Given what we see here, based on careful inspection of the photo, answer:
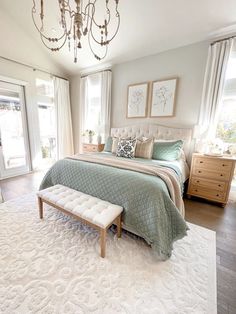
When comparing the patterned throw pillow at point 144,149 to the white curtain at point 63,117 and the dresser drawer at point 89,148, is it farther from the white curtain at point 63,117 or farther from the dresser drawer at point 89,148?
the white curtain at point 63,117

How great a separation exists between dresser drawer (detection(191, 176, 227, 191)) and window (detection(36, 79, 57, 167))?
395 cm

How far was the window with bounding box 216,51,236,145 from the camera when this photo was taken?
263 centimetres

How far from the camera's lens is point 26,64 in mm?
3627

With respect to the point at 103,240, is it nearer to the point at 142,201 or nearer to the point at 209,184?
the point at 142,201

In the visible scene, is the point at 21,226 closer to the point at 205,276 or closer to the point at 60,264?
the point at 60,264

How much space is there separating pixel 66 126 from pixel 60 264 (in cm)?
402

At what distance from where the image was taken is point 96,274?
4.49ft

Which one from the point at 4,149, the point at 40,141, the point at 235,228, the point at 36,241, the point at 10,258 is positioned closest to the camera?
the point at 10,258

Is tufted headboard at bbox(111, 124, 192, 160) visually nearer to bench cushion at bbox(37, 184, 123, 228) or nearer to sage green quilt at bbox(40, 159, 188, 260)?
sage green quilt at bbox(40, 159, 188, 260)

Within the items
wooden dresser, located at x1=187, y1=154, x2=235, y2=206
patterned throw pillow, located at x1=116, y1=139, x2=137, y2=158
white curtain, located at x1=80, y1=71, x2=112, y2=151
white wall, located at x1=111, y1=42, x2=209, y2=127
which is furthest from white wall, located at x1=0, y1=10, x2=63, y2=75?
wooden dresser, located at x1=187, y1=154, x2=235, y2=206

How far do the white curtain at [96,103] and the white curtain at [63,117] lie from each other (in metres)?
0.47

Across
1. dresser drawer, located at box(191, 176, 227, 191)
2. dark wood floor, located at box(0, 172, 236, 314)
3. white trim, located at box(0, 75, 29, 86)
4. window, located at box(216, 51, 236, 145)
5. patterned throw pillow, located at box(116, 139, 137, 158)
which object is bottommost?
dark wood floor, located at box(0, 172, 236, 314)

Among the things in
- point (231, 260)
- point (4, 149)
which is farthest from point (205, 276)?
point (4, 149)

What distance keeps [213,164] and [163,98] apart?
1.69 m
